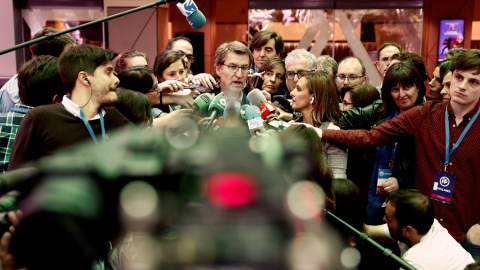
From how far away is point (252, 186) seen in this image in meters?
0.61

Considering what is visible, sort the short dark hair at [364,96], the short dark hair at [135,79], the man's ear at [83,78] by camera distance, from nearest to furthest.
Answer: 1. the man's ear at [83,78]
2. the short dark hair at [135,79]
3. the short dark hair at [364,96]

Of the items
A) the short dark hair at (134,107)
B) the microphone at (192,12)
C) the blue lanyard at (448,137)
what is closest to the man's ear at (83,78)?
the short dark hair at (134,107)

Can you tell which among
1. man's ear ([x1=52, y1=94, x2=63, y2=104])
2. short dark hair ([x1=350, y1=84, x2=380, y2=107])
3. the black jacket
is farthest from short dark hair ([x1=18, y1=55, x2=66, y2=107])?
short dark hair ([x1=350, y1=84, x2=380, y2=107])

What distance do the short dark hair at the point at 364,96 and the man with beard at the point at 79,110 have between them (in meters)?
1.91

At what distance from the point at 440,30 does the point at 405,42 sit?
0.78 meters

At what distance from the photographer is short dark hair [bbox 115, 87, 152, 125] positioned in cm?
237

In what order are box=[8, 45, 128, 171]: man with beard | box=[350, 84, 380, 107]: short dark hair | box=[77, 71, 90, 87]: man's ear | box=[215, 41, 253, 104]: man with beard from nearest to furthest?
1. box=[8, 45, 128, 171]: man with beard
2. box=[77, 71, 90, 87]: man's ear
3. box=[215, 41, 253, 104]: man with beard
4. box=[350, 84, 380, 107]: short dark hair

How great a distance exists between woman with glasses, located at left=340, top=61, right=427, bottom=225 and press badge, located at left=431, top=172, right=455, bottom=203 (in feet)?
0.97

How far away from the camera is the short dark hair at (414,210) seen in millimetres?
2285

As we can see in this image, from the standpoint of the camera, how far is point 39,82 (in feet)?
7.73

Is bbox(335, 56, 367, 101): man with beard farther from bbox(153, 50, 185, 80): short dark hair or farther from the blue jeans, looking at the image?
the blue jeans

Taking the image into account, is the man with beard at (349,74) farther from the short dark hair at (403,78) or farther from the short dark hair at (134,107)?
the short dark hair at (134,107)

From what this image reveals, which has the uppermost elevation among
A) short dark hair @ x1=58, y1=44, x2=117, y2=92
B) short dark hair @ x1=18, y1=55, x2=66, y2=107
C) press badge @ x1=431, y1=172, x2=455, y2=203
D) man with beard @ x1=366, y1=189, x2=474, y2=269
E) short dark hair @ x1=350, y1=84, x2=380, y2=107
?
short dark hair @ x1=58, y1=44, x2=117, y2=92

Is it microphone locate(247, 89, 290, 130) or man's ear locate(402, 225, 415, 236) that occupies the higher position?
microphone locate(247, 89, 290, 130)
